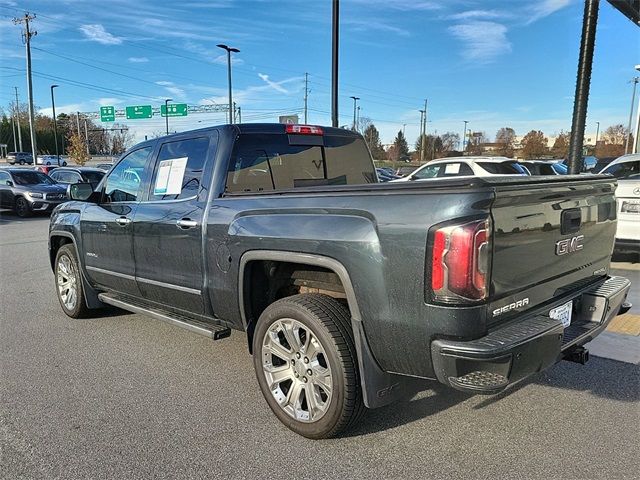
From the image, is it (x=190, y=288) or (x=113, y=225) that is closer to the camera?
(x=190, y=288)

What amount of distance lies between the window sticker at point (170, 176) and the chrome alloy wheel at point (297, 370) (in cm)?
158

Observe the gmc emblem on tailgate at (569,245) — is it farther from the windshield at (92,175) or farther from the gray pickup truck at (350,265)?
the windshield at (92,175)

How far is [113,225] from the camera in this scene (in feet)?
15.5

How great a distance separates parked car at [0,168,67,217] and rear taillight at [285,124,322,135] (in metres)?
15.2

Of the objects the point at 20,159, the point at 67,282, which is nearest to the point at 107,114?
the point at 20,159

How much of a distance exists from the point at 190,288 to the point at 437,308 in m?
2.11

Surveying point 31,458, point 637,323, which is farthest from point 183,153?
point 637,323

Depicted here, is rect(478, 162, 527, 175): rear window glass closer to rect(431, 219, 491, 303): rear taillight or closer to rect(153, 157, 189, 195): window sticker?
rect(153, 157, 189, 195): window sticker

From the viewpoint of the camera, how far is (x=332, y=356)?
2.86m

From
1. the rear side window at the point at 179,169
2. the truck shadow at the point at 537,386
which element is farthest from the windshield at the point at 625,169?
the rear side window at the point at 179,169

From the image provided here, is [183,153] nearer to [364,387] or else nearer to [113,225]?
[113,225]

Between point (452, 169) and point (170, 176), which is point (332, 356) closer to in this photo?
point (170, 176)

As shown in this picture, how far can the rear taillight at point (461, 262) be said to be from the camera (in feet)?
7.76

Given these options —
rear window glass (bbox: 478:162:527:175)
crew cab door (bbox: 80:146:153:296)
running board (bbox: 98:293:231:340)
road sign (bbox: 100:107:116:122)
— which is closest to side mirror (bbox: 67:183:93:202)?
crew cab door (bbox: 80:146:153:296)
